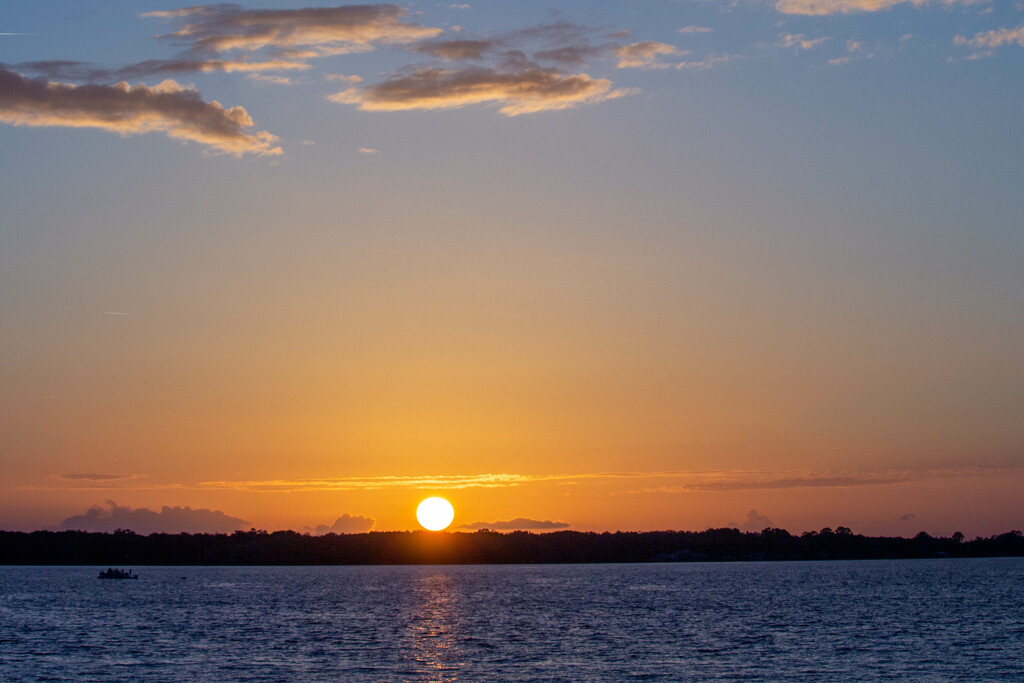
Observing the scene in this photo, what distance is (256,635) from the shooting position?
3915 inches

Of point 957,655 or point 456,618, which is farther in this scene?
point 456,618

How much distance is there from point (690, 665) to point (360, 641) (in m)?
32.9

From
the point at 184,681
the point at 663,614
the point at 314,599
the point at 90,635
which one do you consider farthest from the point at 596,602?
the point at 184,681

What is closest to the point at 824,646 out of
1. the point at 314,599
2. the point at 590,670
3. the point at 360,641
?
the point at 590,670

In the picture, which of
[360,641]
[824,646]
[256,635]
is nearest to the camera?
[824,646]

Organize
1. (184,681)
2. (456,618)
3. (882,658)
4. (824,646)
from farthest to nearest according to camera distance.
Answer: (456,618), (824,646), (882,658), (184,681)

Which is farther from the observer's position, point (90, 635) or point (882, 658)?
point (90, 635)

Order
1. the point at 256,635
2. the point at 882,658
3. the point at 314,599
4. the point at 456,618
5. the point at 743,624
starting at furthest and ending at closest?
1. the point at 314,599
2. the point at 456,618
3. the point at 743,624
4. the point at 256,635
5. the point at 882,658

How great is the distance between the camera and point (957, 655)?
79500 mm

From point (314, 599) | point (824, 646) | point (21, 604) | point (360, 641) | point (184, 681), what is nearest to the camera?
point (184, 681)

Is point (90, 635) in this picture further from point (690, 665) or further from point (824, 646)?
point (824, 646)

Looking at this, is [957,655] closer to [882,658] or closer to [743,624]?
[882,658]

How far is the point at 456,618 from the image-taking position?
12444 cm

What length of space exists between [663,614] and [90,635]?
65.3m
